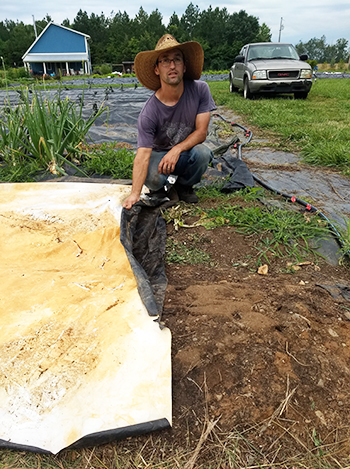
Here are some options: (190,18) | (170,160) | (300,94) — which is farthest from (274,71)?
(190,18)

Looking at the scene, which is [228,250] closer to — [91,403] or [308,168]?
[91,403]

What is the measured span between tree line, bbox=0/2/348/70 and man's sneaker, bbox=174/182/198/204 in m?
32.2

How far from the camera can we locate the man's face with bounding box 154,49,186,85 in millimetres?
2162

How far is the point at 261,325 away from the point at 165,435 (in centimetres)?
54

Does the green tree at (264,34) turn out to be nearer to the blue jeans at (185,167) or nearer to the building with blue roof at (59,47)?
the building with blue roof at (59,47)

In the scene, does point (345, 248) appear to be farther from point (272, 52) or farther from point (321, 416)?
point (272, 52)

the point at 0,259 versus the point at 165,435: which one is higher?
the point at 0,259

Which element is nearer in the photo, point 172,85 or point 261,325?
point 261,325

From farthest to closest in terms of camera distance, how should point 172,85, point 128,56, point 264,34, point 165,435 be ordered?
point 264,34 → point 128,56 → point 172,85 → point 165,435

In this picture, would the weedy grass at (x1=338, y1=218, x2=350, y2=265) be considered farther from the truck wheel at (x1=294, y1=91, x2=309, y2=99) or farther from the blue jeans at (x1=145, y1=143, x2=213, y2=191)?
the truck wheel at (x1=294, y1=91, x2=309, y2=99)

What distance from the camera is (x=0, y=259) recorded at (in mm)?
1849

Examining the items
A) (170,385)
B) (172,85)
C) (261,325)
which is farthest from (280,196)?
(170,385)

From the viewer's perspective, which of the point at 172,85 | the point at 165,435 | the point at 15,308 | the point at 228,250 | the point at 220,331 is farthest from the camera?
the point at 172,85

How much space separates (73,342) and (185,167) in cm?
166
